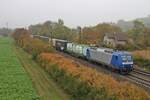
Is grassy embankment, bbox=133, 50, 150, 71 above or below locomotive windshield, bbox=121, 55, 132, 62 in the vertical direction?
below

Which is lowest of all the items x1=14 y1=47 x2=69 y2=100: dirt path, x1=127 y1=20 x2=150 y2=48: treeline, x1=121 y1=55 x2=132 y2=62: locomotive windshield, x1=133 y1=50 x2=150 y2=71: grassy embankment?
x1=14 y1=47 x2=69 y2=100: dirt path

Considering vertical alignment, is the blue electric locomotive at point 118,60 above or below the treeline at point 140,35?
below

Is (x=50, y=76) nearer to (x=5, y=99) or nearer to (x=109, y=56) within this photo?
(x=109, y=56)

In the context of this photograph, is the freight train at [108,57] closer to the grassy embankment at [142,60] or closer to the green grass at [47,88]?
the grassy embankment at [142,60]

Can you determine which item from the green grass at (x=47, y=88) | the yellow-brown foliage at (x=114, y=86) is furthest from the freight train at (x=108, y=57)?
the yellow-brown foliage at (x=114, y=86)

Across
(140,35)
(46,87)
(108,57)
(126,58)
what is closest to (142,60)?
(108,57)

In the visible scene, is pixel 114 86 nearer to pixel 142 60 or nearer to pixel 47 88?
pixel 47 88

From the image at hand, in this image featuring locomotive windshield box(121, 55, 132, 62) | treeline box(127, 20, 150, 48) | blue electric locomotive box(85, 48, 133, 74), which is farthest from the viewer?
treeline box(127, 20, 150, 48)

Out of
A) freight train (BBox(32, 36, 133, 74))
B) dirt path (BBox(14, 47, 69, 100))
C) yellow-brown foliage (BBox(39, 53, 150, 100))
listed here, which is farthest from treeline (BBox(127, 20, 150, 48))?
yellow-brown foliage (BBox(39, 53, 150, 100))

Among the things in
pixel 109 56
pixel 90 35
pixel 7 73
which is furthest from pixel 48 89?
pixel 90 35

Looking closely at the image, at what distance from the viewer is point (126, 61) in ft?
132

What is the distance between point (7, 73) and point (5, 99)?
15.7 metres

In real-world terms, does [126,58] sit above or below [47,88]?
above

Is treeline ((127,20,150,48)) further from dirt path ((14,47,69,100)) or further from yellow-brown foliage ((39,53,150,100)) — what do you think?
yellow-brown foliage ((39,53,150,100))
